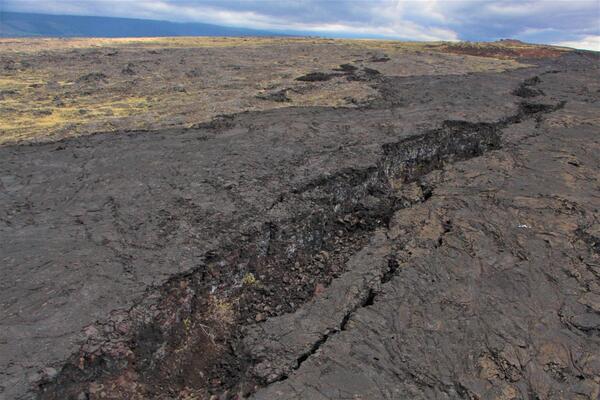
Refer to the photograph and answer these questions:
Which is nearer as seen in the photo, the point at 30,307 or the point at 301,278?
the point at 30,307

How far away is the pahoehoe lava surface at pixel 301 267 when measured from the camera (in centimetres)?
352

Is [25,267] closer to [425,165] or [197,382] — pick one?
[197,382]

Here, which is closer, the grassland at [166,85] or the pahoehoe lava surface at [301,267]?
the pahoehoe lava surface at [301,267]

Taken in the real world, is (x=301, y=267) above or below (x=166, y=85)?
below

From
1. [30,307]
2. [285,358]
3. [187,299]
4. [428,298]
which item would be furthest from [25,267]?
[428,298]

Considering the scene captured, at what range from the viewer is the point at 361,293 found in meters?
4.38

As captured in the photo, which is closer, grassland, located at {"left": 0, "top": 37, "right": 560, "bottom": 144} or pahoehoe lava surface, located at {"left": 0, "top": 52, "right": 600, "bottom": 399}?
pahoehoe lava surface, located at {"left": 0, "top": 52, "right": 600, "bottom": 399}

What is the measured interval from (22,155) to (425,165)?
24.6 ft

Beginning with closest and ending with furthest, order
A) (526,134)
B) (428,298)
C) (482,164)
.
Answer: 1. (428,298)
2. (482,164)
3. (526,134)

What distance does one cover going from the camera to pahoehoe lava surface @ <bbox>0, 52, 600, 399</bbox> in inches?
138

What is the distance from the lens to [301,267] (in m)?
5.44

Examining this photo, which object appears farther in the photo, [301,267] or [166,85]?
[166,85]

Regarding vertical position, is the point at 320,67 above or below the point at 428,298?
above

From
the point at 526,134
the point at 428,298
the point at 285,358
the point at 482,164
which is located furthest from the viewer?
the point at 526,134
